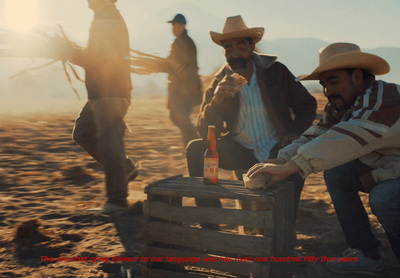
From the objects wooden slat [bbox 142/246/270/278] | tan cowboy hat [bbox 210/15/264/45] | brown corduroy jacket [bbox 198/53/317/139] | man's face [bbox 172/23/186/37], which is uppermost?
man's face [bbox 172/23/186/37]

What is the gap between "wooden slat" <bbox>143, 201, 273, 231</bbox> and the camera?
9.73 ft

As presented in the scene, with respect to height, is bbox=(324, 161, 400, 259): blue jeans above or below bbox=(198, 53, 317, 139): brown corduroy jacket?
below

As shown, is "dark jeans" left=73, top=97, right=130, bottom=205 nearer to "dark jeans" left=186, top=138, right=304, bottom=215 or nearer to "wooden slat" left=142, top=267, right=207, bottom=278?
"dark jeans" left=186, top=138, right=304, bottom=215

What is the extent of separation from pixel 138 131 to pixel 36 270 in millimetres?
8180

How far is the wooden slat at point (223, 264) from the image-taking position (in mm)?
2924

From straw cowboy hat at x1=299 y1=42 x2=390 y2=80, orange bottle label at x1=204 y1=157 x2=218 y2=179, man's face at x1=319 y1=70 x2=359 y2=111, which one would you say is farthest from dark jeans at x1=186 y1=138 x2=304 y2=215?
straw cowboy hat at x1=299 y1=42 x2=390 y2=80

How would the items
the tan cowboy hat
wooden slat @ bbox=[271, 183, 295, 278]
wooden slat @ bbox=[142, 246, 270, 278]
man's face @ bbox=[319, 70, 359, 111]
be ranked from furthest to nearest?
the tan cowboy hat < man's face @ bbox=[319, 70, 359, 111] < wooden slat @ bbox=[271, 183, 295, 278] < wooden slat @ bbox=[142, 246, 270, 278]

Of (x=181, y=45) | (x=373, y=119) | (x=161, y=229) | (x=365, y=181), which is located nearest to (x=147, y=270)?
(x=161, y=229)

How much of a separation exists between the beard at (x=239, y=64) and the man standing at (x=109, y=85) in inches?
46.9

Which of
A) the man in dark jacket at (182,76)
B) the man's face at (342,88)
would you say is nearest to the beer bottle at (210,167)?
the man's face at (342,88)

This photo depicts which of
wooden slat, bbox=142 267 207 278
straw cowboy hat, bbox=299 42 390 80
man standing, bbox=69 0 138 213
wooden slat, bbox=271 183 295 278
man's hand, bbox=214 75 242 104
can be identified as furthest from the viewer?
man standing, bbox=69 0 138 213

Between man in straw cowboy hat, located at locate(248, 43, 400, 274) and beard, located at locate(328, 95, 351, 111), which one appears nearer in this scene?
man in straw cowboy hat, located at locate(248, 43, 400, 274)

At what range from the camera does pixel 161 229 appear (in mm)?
3252

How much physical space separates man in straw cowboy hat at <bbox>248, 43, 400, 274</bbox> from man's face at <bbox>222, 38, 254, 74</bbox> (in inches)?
40.2
